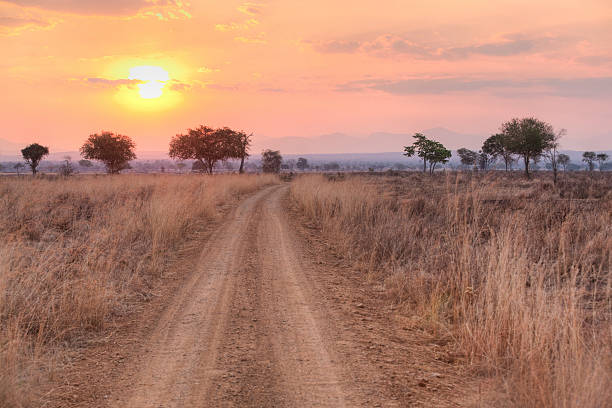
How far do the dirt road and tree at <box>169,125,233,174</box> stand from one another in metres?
54.8

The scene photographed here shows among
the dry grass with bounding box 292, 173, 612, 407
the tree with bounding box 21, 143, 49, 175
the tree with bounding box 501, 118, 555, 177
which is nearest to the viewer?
the dry grass with bounding box 292, 173, 612, 407

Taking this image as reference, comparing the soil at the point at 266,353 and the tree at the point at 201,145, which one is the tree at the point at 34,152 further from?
the soil at the point at 266,353

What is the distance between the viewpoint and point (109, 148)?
60969mm

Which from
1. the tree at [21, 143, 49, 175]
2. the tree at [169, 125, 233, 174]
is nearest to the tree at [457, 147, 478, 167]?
the tree at [169, 125, 233, 174]

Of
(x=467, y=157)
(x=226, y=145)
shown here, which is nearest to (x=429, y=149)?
(x=226, y=145)

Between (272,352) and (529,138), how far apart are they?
5445 cm

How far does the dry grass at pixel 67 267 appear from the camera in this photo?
493 cm

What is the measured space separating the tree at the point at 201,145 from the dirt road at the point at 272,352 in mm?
54816

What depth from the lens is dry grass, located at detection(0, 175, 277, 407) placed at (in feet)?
16.2

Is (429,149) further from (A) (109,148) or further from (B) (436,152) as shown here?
(A) (109,148)

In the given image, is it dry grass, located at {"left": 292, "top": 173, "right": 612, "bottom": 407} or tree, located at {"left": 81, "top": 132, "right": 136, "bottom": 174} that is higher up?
tree, located at {"left": 81, "top": 132, "right": 136, "bottom": 174}

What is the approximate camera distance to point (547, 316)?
196 inches

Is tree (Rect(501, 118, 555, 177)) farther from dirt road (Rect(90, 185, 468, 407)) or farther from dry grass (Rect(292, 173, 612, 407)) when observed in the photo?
dirt road (Rect(90, 185, 468, 407))

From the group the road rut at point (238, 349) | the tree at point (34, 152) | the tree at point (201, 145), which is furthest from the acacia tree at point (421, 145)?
the tree at point (34, 152)
